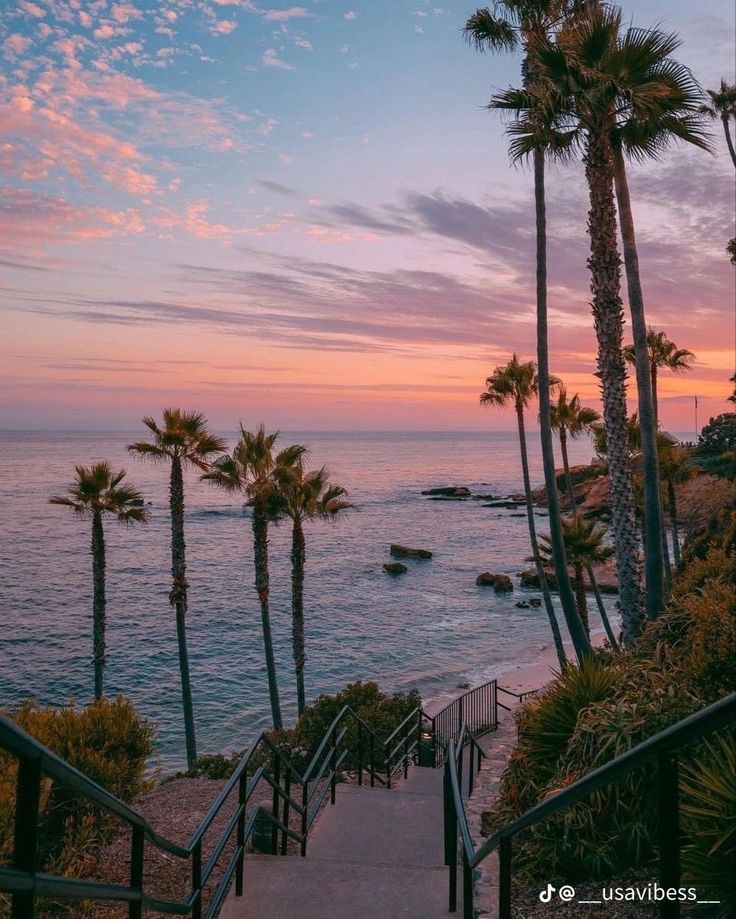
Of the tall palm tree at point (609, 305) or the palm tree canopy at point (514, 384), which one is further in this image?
the palm tree canopy at point (514, 384)

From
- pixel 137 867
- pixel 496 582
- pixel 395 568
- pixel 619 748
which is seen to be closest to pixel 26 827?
pixel 137 867

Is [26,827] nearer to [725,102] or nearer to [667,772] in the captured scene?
[667,772]

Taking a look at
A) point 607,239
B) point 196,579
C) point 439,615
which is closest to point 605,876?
point 607,239

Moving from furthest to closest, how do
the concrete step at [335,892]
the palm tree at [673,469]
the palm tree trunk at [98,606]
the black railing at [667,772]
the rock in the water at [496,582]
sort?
1. the rock in the water at [496,582]
2. the palm tree at [673,469]
3. the palm tree trunk at [98,606]
4. the concrete step at [335,892]
5. the black railing at [667,772]

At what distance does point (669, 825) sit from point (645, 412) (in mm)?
13940

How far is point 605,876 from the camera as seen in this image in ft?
21.2

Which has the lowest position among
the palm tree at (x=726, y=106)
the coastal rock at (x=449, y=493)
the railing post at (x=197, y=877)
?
the coastal rock at (x=449, y=493)

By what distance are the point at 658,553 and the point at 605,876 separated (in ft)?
28.7

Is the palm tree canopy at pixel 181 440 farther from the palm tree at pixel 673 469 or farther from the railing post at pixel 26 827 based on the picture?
the railing post at pixel 26 827

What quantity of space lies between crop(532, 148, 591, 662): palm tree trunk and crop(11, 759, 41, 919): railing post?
598 inches

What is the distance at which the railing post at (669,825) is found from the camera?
2.32m

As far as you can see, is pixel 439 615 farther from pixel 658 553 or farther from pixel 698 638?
pixel 698 638

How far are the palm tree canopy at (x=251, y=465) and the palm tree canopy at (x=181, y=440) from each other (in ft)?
1.88

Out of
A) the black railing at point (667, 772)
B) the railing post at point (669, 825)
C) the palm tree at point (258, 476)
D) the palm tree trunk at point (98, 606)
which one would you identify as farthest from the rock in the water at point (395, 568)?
the railing post at point (669, 825)
